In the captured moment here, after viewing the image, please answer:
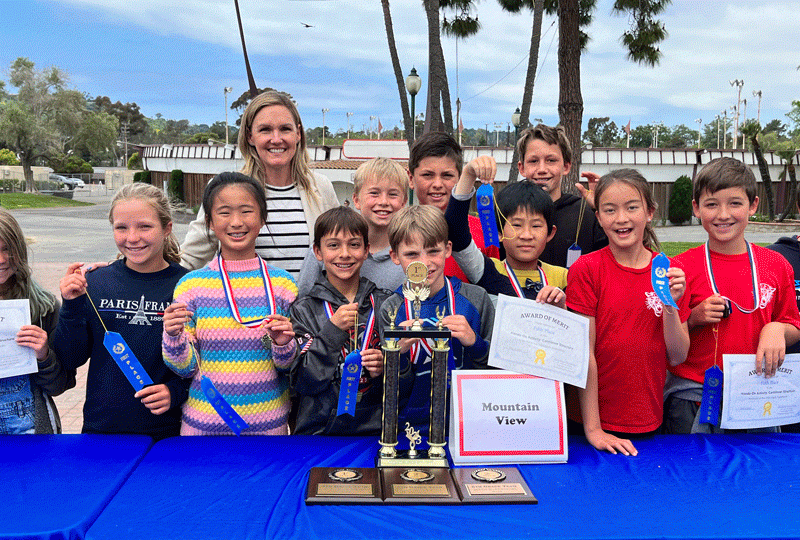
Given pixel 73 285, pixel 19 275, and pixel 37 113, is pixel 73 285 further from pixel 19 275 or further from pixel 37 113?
pixel 37 113

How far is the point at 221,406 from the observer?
2252mm

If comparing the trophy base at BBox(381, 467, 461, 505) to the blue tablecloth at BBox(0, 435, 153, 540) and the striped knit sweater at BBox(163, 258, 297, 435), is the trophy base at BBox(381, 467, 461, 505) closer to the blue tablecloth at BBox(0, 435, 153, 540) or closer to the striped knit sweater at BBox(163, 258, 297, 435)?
the striped knit sweater at BBox(163, 258, 297, 435)

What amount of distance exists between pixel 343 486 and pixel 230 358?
863 millimetres

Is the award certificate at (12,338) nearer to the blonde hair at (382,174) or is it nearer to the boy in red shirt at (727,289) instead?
the blonde hair at (382,174)

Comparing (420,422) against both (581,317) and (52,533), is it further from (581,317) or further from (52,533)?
(52,533)

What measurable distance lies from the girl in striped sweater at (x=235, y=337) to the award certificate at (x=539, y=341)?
82 centimetres

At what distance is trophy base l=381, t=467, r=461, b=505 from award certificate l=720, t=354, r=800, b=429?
1168 millimetres

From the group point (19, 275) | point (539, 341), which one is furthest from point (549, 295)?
point (19, 275)

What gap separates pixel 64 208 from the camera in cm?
3619

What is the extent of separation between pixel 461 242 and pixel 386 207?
0.46 m

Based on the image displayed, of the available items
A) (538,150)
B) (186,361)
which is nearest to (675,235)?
(538,150)

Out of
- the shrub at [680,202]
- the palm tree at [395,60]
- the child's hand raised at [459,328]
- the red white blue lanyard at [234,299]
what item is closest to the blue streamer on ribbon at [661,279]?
the child's hand raised at [459,328]

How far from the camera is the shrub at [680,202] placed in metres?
28.2

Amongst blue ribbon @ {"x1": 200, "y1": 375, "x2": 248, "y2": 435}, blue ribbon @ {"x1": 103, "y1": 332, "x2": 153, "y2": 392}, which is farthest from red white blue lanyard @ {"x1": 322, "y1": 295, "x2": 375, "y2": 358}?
blue ribbon @ {"x1": 103, "y1": 332, "x2": 153, "y2": 392}
